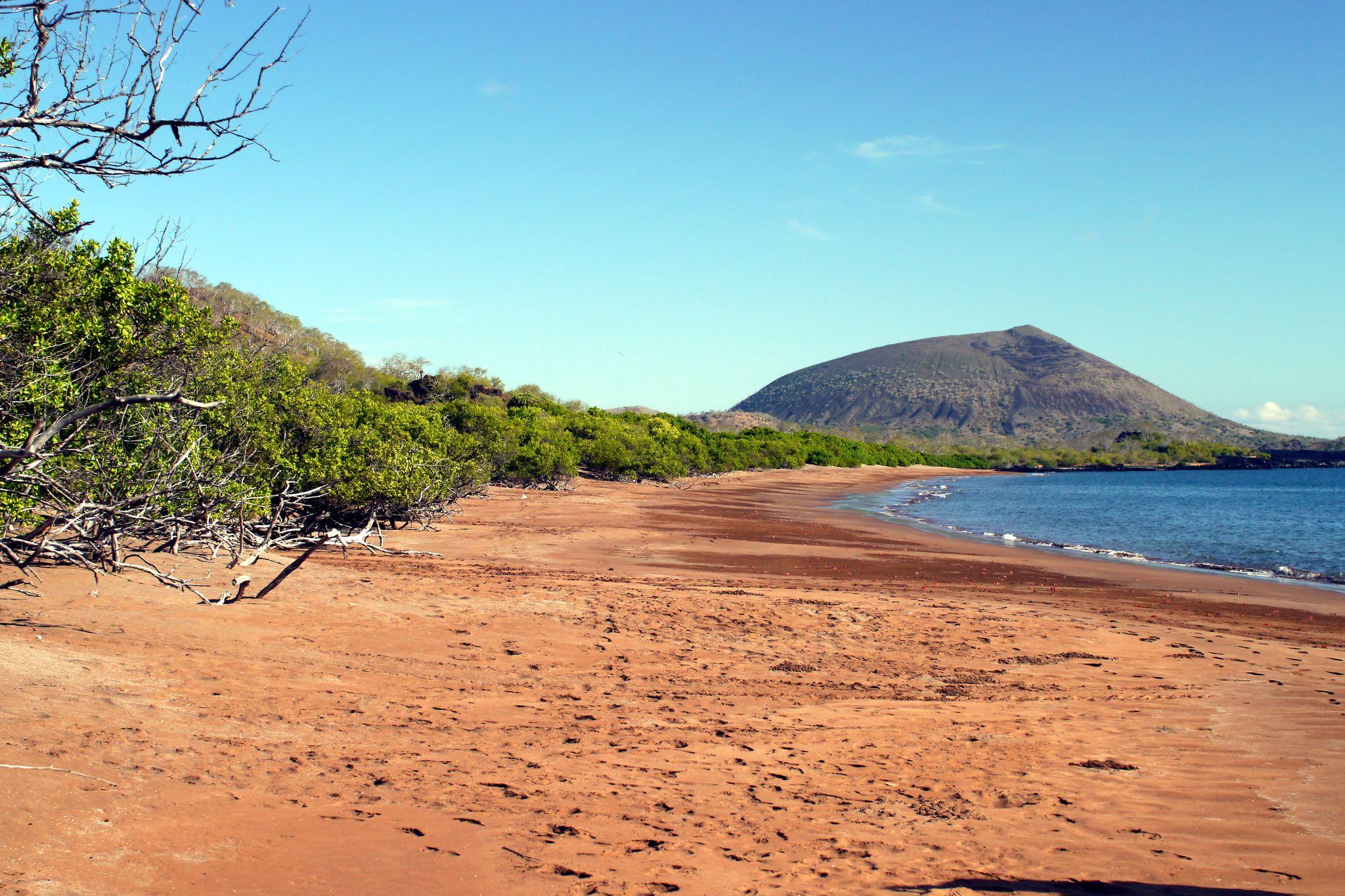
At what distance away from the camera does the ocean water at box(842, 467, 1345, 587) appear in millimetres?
25828

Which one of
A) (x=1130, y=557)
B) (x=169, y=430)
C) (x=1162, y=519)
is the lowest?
(x=1130, y=557)

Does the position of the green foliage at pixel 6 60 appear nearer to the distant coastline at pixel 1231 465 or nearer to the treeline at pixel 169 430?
the treeline at pixel 169 430

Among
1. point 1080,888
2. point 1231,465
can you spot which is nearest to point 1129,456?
point 1231,465

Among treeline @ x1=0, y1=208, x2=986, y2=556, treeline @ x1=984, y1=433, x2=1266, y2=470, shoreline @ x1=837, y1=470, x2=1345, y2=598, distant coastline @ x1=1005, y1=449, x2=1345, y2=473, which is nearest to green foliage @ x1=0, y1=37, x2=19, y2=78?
treeline @ x1=0, y1=208, x2=986, y2=556

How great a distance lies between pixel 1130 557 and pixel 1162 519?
20.1 metres

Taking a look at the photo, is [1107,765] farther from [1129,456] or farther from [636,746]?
[1129,456]

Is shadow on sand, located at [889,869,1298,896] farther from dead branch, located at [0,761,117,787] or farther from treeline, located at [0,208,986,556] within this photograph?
treeline, located at [0,208,986,556]

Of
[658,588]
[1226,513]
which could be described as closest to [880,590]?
[658,588]

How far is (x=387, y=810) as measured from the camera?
489cm

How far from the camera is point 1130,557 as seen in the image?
25.0 meters

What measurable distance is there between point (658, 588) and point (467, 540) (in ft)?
21.8

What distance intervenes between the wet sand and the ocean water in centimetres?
1521

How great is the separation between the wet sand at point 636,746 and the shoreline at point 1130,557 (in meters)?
10.1

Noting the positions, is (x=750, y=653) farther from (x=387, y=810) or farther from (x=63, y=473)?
(x=63, y=473)
